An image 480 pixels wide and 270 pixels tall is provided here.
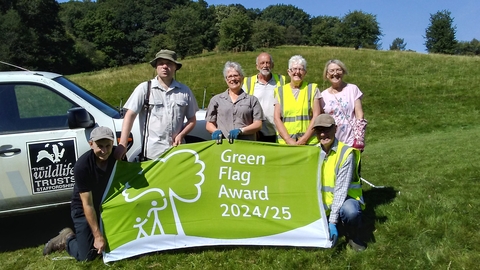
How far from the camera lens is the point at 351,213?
152 inches

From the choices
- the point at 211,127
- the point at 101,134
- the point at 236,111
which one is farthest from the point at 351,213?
the point at 101,134

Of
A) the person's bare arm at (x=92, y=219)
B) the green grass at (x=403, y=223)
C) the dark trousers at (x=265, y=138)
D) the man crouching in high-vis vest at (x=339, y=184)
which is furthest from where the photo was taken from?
the dark trousers at (x=265, y=138)

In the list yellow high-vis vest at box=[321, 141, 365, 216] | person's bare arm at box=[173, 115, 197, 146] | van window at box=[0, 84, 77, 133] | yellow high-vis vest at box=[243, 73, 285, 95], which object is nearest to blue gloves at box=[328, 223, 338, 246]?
yellow high-vis vest at box=[321, 141, 365, 216]

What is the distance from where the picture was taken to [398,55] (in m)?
29.9

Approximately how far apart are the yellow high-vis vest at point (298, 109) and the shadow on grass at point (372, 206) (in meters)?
1.24

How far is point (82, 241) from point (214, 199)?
1.40m

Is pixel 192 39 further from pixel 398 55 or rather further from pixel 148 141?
pixel 148 141

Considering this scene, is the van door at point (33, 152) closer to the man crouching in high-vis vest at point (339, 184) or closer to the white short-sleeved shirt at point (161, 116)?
the white short-sleeved shirt at point (161, 116)

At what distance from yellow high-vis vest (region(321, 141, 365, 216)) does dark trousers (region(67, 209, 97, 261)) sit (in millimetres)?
2417

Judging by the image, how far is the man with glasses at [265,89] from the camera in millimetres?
5035

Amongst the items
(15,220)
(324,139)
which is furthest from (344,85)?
(15,220)

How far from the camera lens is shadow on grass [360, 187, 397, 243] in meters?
4.34

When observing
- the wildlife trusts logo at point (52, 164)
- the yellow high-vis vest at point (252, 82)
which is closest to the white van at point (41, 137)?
the wildlife trusts logo at point (52, 164)

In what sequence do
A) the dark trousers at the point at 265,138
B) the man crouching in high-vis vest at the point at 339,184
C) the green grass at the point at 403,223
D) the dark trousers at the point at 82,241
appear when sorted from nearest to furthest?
the green grass at the point at 403,223 → the man crouching in high-vis vest at the point at 339,184 → the dark trousers at the point at 82,241 → the dark trousers at the point at 265,138
